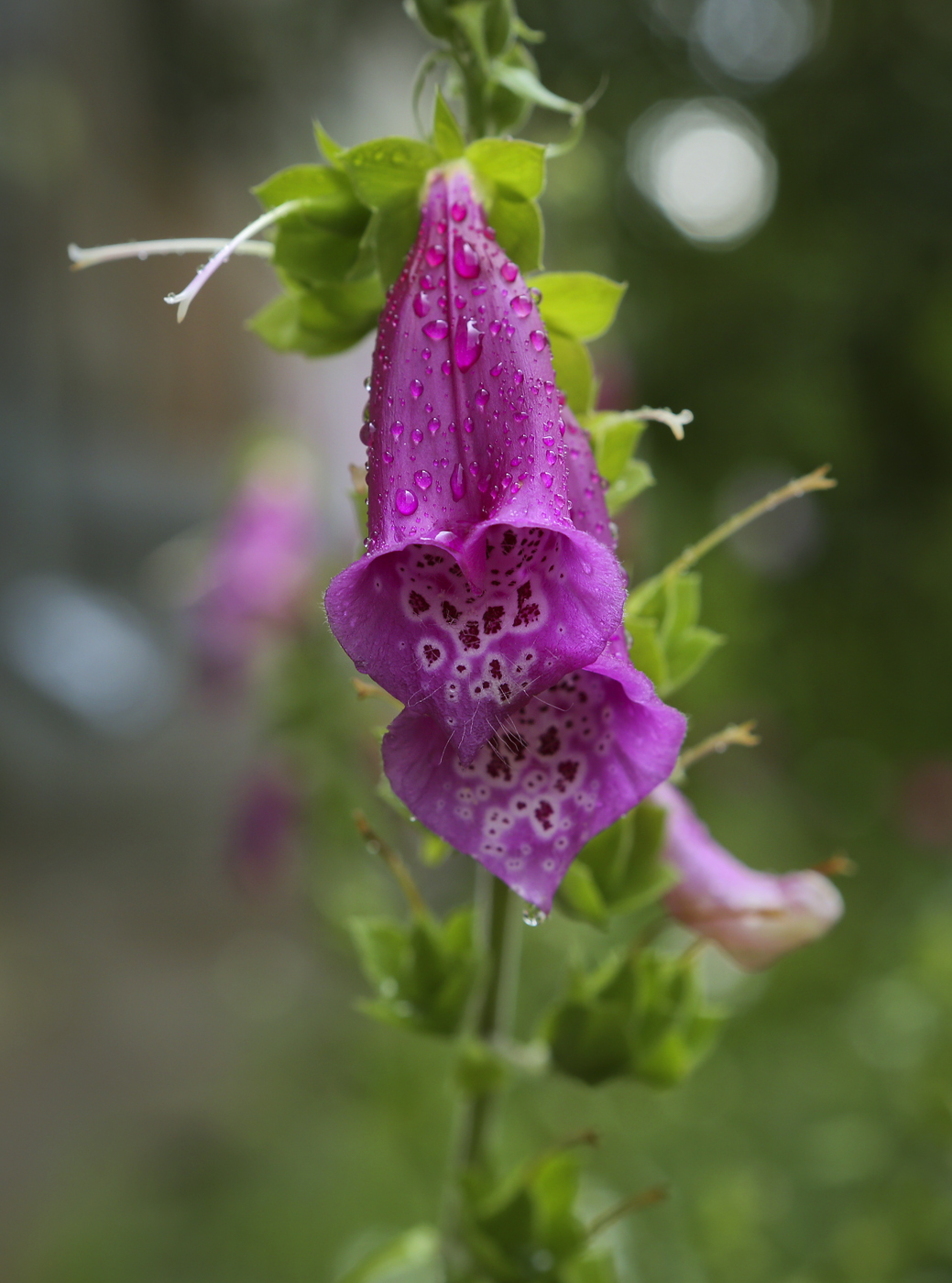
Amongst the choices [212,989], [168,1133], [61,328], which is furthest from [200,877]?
[61,328]

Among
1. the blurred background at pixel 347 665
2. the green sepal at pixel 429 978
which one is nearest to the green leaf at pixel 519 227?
the green sepal at pixel 429 978

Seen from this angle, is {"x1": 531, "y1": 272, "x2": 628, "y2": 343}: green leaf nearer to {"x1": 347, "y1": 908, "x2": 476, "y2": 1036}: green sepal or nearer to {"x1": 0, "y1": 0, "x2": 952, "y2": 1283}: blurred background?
{"x1": 347, "y1": 908, "x2": 476, "y2": 1036}: green sepal

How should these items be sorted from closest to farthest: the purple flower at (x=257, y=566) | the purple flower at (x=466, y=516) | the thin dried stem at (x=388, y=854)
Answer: the purple flower at (x=466, y=516) → the thin dried stem at (x=388, y=854) → the purple flower at (x=257, y=566)

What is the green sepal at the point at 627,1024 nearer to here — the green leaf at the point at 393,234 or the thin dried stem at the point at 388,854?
the thin dried stem at the point at 388,854

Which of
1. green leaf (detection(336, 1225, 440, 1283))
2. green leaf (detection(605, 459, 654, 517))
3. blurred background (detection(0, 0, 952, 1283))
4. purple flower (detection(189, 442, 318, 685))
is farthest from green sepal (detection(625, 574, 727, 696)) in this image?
purple flower (detection(189, 442, 318, 685))

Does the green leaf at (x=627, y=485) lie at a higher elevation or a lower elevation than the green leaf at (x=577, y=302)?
lower

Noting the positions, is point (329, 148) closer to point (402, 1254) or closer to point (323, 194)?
point (323, 194)
